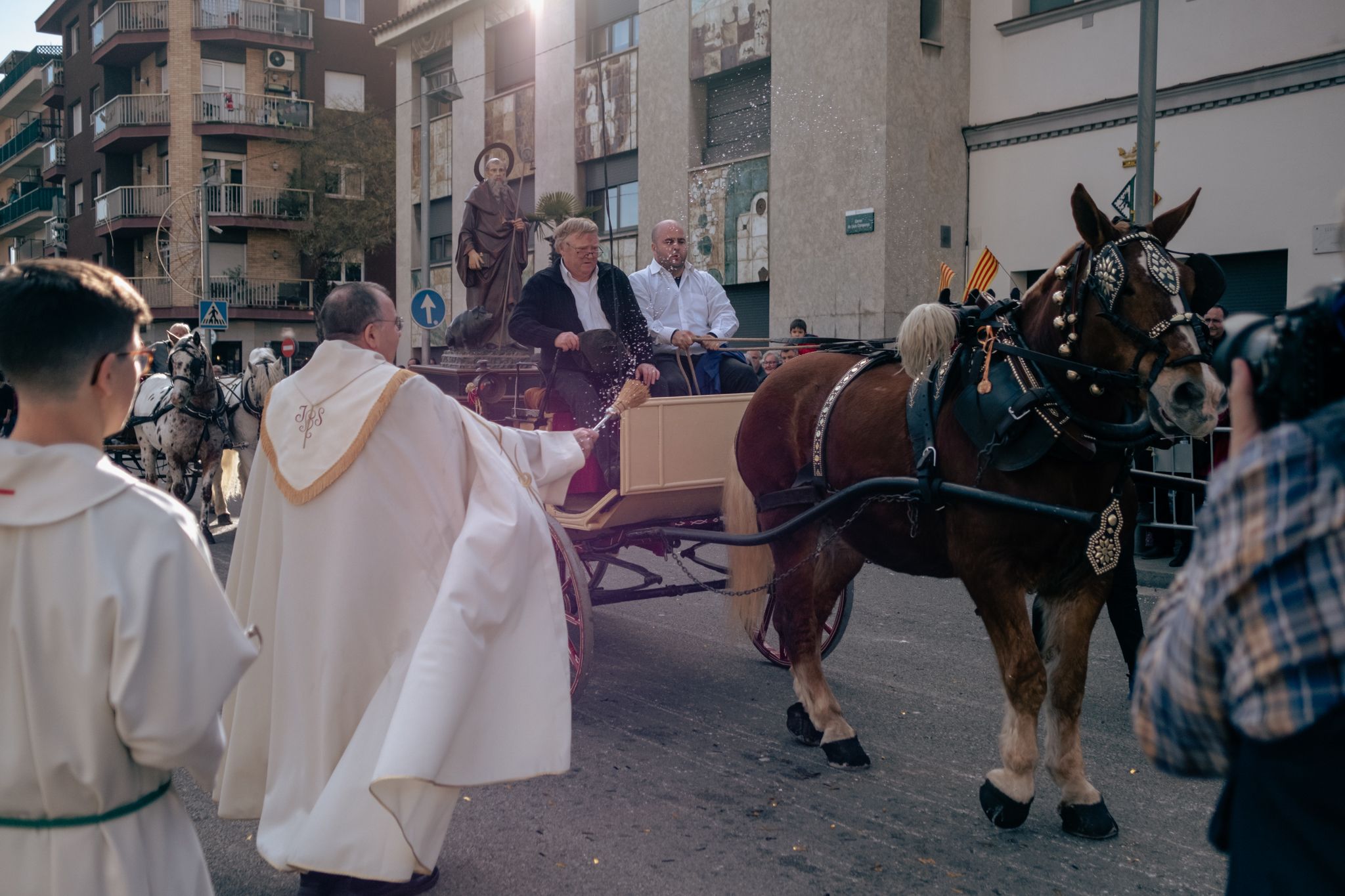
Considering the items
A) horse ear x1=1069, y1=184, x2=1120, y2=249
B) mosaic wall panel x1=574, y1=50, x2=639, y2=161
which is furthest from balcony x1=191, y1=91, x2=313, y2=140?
horse ear x1=1069, y1=184, x2=1120, y2=249

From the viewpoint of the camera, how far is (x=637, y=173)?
20422 mm

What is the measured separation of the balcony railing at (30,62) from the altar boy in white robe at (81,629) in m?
59.9

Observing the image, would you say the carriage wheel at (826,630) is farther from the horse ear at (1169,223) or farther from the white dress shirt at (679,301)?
the horse ear at (1169,223)

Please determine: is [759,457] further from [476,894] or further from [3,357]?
[3,357]

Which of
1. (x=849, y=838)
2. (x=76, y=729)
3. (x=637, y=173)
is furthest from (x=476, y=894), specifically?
(x=637, y=173)

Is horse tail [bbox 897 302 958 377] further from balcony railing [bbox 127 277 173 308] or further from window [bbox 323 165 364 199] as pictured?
balcony railing [bbox 127 277 173 308]

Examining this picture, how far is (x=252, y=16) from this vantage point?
131ft

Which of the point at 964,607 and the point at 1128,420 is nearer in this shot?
the point at 1128,420

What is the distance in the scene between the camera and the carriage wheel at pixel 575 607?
5.00m

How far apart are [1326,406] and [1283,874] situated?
58 cm

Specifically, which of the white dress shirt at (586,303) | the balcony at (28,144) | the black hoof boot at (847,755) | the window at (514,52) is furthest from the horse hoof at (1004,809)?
the balcony at (28,144)

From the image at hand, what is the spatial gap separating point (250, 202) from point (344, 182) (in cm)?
531

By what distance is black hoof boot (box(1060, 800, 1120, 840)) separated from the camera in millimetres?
3914

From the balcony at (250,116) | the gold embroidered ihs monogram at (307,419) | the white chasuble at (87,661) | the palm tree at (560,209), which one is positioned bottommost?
the white chasuble at (87,661)
